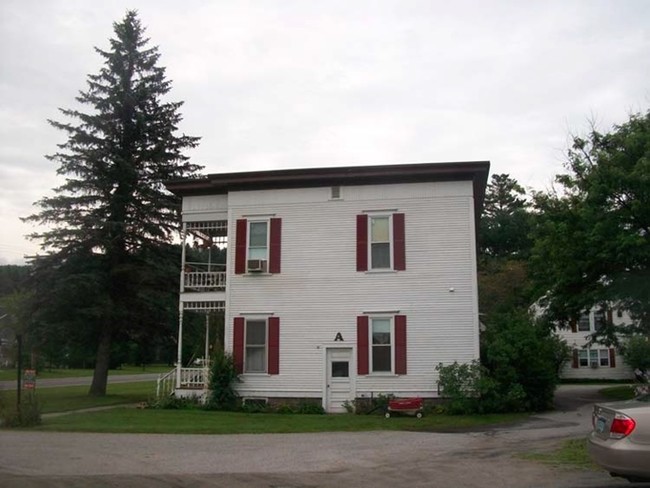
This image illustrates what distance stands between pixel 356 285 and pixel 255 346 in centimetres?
401

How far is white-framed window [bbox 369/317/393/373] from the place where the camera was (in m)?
21.3

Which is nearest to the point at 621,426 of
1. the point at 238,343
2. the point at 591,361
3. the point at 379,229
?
the point at 379,229

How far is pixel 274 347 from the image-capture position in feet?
72.2

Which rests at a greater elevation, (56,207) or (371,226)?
(56,207)

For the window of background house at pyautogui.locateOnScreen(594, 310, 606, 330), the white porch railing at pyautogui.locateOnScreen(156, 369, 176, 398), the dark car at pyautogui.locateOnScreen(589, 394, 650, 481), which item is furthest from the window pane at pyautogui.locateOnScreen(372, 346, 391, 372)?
the dark car at pyautogui.locateOnScreen(589, 394, 650, 481)

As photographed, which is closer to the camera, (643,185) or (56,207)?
(643,185)

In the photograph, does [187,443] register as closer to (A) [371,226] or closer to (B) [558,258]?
(A) [371,226]

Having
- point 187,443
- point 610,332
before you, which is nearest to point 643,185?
point 610,332

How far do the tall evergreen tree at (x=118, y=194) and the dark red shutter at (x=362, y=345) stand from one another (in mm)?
11086

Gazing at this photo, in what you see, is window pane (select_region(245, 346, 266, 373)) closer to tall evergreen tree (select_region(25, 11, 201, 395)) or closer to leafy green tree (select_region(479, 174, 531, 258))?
tall evergreen tree (select_region(25, 11, 201, 395))

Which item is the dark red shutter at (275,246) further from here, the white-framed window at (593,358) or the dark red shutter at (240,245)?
the white-framed window at (593,358)

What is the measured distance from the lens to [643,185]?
2166 cm

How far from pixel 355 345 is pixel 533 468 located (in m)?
11.6

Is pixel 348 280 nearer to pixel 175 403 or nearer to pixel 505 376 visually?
pixel 505 376
